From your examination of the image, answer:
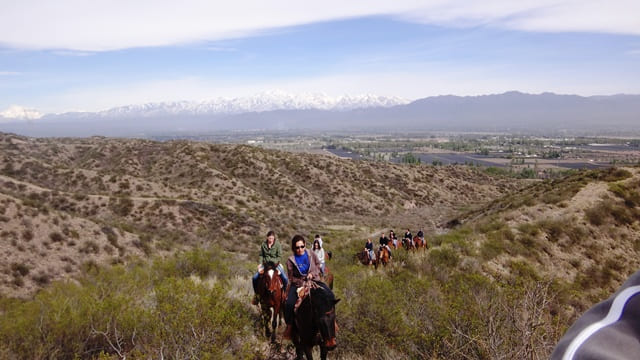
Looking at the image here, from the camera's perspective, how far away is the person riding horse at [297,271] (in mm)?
7195

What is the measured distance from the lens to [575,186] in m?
23.6

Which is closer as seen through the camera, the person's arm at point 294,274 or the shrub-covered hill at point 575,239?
the person's arm at point 294,274

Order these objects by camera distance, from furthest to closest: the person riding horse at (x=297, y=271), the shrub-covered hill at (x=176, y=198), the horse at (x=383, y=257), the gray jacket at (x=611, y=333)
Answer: the shrub-covered hill at (x=176, y=198), the horse at (x=383, y=257), the person riding horse at (x=297, y=271), the gray jacket at (x=611, y=333)

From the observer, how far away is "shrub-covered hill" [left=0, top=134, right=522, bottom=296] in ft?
59.4

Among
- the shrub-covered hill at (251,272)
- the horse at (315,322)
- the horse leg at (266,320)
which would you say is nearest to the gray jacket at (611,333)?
the shrub-covered hill at (251,272)

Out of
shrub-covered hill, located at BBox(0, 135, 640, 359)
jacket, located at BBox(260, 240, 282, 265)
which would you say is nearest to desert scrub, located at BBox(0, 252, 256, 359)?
shrub-covered hill, located at BBox(0, 135, 640, 359)

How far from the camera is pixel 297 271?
7359 mm

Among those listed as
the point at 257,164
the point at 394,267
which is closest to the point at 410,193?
the point at 257,164

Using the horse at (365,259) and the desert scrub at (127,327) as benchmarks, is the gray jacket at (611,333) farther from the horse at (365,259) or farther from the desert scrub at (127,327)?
the horse at (365,259)

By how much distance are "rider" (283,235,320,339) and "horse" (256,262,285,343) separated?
3.13ft

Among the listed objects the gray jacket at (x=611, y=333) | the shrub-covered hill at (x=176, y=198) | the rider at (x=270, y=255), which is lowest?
the shrub-covered hill at (x=176, y=198)

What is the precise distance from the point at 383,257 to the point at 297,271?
8.67 meters

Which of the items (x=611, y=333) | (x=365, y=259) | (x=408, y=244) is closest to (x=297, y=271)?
(x=611, y=333)

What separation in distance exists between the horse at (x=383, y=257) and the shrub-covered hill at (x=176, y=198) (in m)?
10.9
